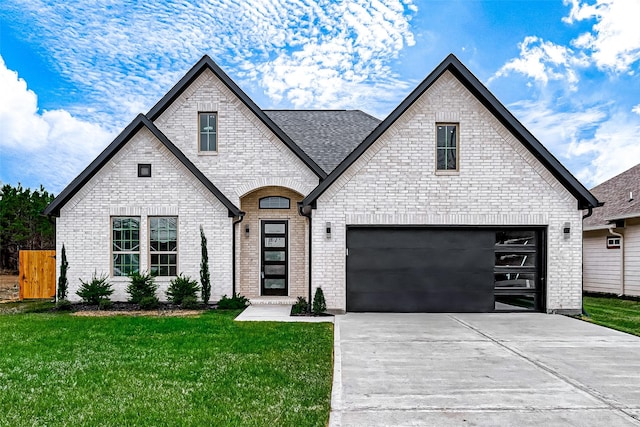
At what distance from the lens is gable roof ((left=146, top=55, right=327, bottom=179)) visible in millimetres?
13078

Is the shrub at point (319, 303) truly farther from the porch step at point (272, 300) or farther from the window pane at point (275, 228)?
the window pane at point (275, 228)

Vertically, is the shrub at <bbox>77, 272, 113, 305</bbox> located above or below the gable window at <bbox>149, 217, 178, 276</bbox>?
below

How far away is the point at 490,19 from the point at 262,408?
51.2ft

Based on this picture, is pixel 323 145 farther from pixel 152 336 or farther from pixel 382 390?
pixel 382 390

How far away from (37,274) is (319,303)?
10187 millimetres

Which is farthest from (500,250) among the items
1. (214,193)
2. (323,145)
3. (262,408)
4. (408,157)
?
(262,408)

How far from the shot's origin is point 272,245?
1401cm

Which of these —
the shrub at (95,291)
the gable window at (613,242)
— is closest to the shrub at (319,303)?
the shrub at (95,291)

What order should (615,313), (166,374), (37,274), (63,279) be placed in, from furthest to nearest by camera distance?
(37,274)
(63,279)
(615,313)
(166,374)

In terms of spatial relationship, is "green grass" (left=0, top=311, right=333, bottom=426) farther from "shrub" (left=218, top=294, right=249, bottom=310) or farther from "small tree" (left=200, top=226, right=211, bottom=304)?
"small tree" (left=200, top=226, right=211, bottom=304)

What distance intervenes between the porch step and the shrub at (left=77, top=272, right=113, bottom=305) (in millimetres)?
3892

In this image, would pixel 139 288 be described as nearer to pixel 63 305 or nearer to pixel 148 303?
pixel 148 303

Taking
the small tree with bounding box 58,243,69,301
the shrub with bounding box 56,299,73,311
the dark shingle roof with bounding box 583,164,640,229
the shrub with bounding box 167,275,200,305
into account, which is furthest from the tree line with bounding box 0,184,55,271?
the dark shingle roof with bounding box 583,164,640,229

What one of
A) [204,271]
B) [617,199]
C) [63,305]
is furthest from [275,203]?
[617,199]
